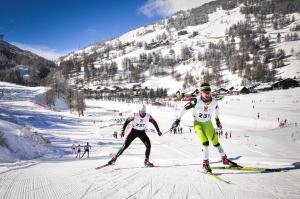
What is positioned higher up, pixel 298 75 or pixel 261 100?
pixel 298 75

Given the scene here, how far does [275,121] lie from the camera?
65.5 metres

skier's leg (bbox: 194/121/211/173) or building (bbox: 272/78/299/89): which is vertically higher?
building (bbox: 272/78/299/89)

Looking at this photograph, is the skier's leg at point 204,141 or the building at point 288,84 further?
the building at point 288,84

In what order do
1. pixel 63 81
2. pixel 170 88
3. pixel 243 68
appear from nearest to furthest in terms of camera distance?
pixel 63 81 < pixel 243 68 < pixel 170 88

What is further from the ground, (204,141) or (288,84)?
(288,84)

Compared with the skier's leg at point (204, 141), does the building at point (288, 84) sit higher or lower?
higher

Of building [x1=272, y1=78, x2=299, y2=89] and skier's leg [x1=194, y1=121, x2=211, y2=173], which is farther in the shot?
building [x1=272, y1=78, x2=299, y2=89]

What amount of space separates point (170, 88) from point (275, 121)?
11715cm

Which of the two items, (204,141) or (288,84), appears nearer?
(204,141)

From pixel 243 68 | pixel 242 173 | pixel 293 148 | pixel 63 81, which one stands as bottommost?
pixel 293 148

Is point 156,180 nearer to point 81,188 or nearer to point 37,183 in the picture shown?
point 81,188

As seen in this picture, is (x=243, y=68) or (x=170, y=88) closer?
(x=243, y=68)

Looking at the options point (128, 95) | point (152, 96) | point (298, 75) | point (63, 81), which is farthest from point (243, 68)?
point (63, 81)

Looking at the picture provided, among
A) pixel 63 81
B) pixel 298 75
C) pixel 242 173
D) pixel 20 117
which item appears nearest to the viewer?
pixel 242 173
